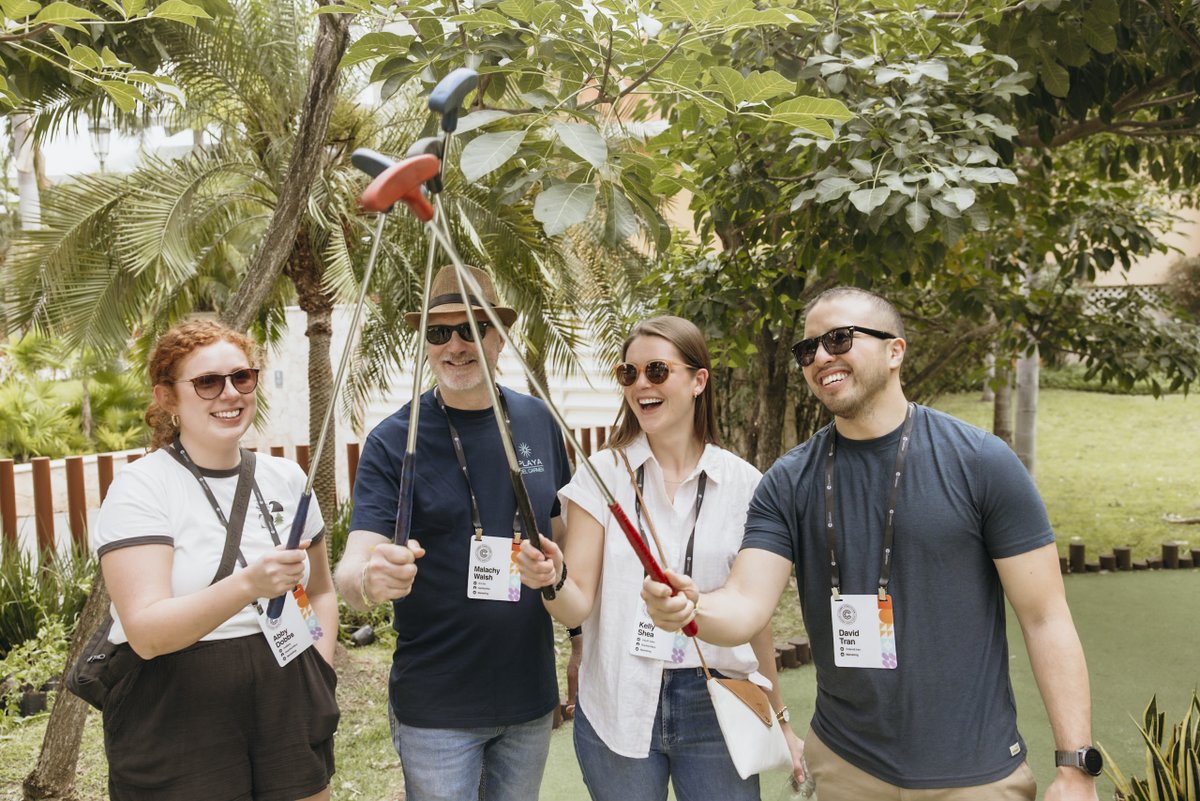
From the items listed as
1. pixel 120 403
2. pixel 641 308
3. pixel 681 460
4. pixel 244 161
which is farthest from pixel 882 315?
pixel 120 403

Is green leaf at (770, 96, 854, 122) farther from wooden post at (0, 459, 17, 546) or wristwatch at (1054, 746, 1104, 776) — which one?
wooden post at (0, 459, 17, 546)

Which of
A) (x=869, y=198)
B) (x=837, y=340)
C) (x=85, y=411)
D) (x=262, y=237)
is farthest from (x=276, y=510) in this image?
(x=85, y=411)

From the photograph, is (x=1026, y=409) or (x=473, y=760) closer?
(x=473, y=760)

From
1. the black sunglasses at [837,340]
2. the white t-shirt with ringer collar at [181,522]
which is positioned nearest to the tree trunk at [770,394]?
the black sunglasses at [837,340]

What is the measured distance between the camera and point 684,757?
7.77 ft

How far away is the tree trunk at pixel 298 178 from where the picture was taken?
364 centimetres

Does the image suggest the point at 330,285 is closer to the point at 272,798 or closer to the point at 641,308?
the point at 641,308

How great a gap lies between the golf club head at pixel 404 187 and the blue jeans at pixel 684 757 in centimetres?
137

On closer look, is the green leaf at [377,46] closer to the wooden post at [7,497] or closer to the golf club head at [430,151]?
the golf club head at [430,151]

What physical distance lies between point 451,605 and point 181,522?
673 millimetres

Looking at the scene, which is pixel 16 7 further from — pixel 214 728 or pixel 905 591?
pixel 905 591

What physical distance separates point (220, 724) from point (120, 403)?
13.2m

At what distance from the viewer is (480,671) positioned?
2459 mm

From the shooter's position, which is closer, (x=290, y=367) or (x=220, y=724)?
(x=220, y=724)
